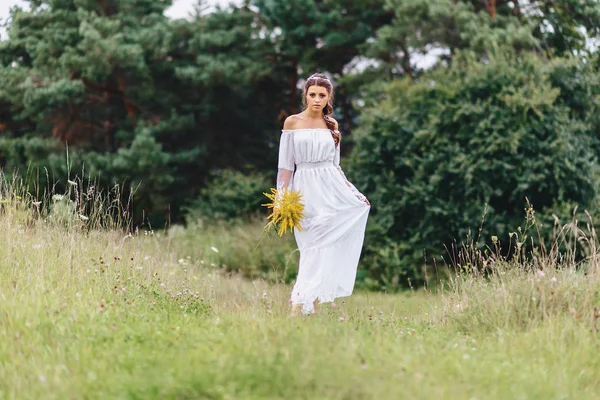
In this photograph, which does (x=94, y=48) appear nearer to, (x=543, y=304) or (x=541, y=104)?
(x=541, y=104)

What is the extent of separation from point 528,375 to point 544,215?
748 cm

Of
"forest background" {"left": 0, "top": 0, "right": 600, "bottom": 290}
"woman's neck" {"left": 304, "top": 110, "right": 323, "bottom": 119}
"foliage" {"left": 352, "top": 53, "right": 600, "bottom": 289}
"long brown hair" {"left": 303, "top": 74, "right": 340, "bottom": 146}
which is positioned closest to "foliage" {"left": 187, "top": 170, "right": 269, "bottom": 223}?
"forest background" {"left": 0, "top": 0, "right": 600, "bottom": 290}

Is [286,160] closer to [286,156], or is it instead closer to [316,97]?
[286,156]

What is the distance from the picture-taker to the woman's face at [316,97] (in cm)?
616

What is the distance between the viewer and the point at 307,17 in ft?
60.6

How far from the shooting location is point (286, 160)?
6195 mm

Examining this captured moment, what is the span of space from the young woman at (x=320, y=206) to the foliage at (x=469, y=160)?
16.9 ft

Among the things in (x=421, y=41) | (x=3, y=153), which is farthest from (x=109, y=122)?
(x=421, y=41)

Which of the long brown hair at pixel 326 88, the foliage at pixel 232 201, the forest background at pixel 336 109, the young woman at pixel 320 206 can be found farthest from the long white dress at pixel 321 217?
the foliage at pixel 232 201

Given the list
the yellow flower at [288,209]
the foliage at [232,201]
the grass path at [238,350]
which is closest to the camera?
the grass path at [238,350]

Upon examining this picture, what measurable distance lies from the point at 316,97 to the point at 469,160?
228 inches

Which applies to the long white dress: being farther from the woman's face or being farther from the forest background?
the forest background

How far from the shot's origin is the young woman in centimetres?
598

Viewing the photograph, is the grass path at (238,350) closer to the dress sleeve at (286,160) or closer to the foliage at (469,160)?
Answer: the dress sleeve at (286,160)
